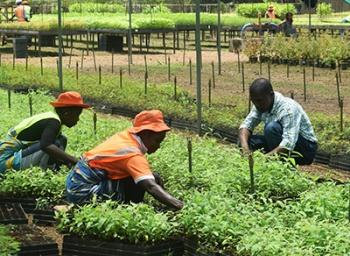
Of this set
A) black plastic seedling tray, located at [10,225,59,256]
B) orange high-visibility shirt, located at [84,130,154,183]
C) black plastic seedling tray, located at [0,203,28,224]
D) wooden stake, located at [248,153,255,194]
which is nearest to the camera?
black plastic seedling tray, located at [10,225,59,256]

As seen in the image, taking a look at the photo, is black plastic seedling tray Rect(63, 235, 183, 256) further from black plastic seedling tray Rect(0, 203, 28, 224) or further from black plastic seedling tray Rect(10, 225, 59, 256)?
black plastic seedling tray Rect(0, 203, 28, 224)

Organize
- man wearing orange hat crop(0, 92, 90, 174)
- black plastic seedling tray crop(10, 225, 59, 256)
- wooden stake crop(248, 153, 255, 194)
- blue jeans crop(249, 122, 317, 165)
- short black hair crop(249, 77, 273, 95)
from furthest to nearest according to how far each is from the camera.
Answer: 1. blue jeans crop(249, 122, 317, 165)
2. short black hair crop(249, 77, 273, 95)
3. man wearing orange hat crop(0, 92, 90, 174)
4. wooden stake crop(248, 153, 255, 194)
5. black plastic seedling tray crop(10, 225, 59, 256)

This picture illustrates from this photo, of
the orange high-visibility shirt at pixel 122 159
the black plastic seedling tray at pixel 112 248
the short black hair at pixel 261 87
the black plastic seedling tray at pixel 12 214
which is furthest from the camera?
the short black hair at pixel 261 87

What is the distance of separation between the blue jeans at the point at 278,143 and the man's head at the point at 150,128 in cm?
169

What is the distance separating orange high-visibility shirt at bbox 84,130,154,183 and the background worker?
4.94ft

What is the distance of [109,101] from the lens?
38.6 ft

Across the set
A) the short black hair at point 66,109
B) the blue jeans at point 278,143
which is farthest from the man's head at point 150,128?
the blue jeans at point 278,143

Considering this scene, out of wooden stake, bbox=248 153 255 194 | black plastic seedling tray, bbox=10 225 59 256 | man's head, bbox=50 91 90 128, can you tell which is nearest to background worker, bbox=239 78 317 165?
wooden stake, bbox=248 153 255 194

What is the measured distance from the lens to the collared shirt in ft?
20.6

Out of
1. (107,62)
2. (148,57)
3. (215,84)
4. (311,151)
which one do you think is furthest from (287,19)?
(311,151)

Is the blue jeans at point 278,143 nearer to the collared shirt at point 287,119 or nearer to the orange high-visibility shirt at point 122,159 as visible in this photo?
the collared shirt at point 287,119

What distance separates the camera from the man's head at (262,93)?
20.5 feet

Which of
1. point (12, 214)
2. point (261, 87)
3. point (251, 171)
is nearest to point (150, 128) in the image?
point (251, 171)

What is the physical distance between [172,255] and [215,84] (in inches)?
391
